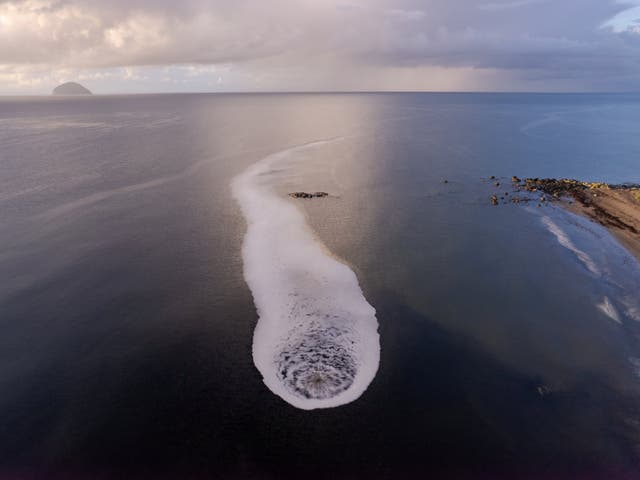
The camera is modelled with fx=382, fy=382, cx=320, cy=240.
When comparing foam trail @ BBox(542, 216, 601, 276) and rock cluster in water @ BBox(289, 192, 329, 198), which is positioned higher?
rock cluster in water @ BBox(289, 192, 329, 198)

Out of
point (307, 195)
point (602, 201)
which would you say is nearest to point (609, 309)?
point (602, 201)

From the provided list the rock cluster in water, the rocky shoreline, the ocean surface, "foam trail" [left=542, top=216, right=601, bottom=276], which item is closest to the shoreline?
the rocky shoreline

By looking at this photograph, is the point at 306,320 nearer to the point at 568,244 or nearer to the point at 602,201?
the point at 568,244

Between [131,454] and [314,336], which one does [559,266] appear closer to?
[314,336]

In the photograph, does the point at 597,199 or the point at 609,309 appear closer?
the point at 609,309

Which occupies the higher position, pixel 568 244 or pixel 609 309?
pixel 609 309

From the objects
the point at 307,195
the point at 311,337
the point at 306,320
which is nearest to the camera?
the point at 311,337

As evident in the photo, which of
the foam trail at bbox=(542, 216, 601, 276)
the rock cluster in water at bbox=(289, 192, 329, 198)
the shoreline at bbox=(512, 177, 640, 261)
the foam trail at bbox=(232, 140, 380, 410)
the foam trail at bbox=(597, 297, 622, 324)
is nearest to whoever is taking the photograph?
the foam trail at bbox=(232, 140, 380, 410)

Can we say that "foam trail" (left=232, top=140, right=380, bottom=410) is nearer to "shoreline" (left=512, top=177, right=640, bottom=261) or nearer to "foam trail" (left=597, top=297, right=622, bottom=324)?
"foam trail" (left=597, top=297, right=622, bottom=324)

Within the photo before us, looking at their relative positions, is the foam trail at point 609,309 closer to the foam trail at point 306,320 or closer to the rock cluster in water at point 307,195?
the foam trail at point 306,320
